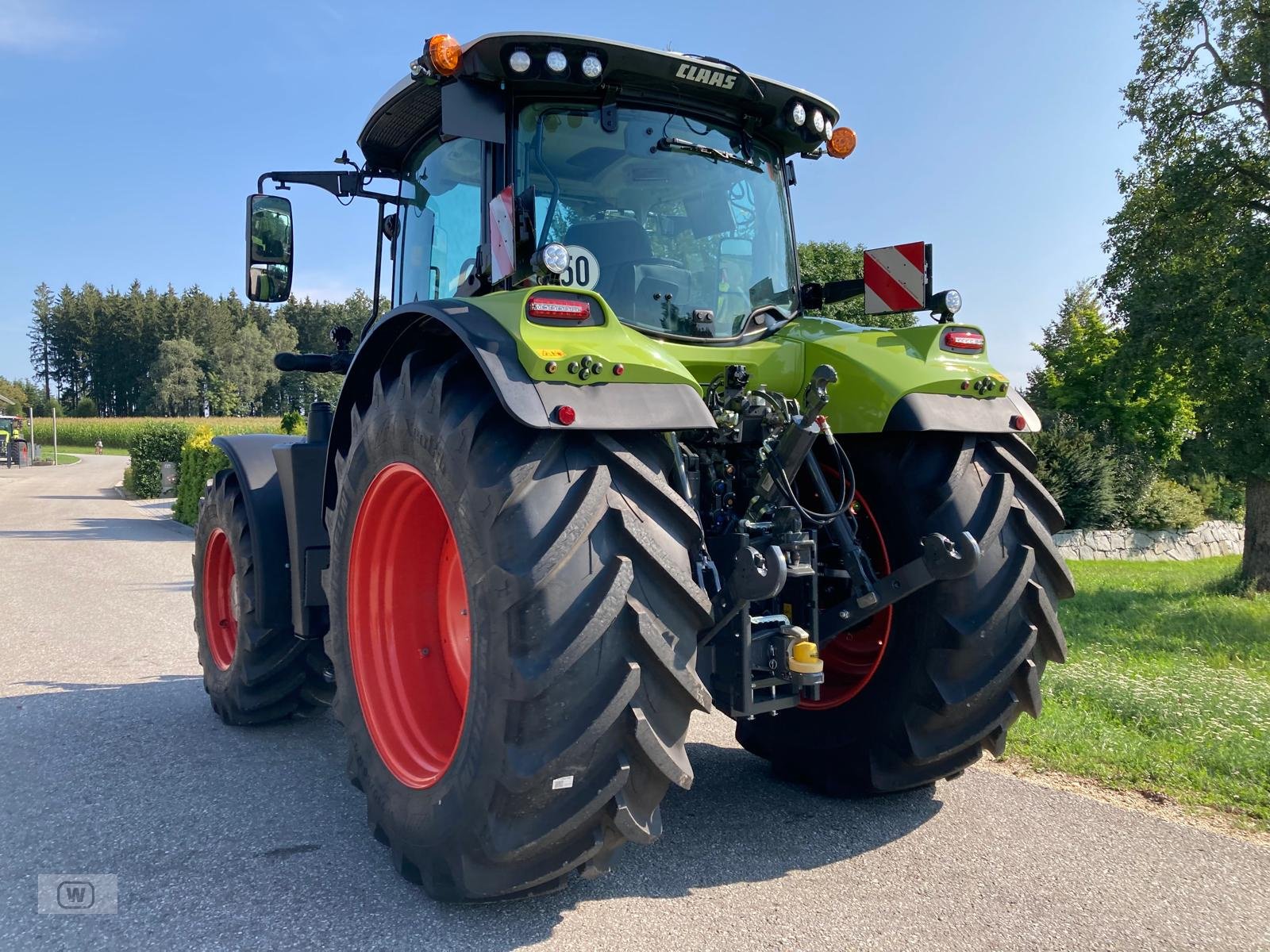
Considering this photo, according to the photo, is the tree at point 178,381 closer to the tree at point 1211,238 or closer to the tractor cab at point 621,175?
the tree at point 1211,238

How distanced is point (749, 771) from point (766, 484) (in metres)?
1.68

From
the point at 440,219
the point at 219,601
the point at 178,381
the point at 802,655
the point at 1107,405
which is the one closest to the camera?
the point at 802,655

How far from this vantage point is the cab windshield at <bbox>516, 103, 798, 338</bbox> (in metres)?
3.08

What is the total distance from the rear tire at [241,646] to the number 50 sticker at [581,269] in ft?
7.42

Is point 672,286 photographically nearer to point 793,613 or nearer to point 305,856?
point 793,613

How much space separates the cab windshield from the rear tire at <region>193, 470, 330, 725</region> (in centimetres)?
232

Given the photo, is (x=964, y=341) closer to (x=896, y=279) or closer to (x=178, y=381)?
(x=896, y=279)

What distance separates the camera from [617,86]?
3133 millimetres

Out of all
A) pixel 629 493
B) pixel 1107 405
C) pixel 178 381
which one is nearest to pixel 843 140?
pixel 629 493

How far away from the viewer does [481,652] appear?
90.7 inches

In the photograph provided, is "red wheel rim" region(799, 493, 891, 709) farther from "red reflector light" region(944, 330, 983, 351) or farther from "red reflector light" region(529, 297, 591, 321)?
"red reflector light" region(529, 297, 591, 321)

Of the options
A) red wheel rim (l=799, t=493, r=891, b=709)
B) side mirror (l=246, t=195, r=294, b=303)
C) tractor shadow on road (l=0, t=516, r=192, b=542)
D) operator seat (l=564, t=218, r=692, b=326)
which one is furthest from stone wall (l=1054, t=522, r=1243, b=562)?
Result: tractor shadow on road (l=0, t=516, r=192, b=542)

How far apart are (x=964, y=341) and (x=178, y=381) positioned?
7458cm

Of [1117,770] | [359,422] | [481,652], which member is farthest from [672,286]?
[1117,770]
